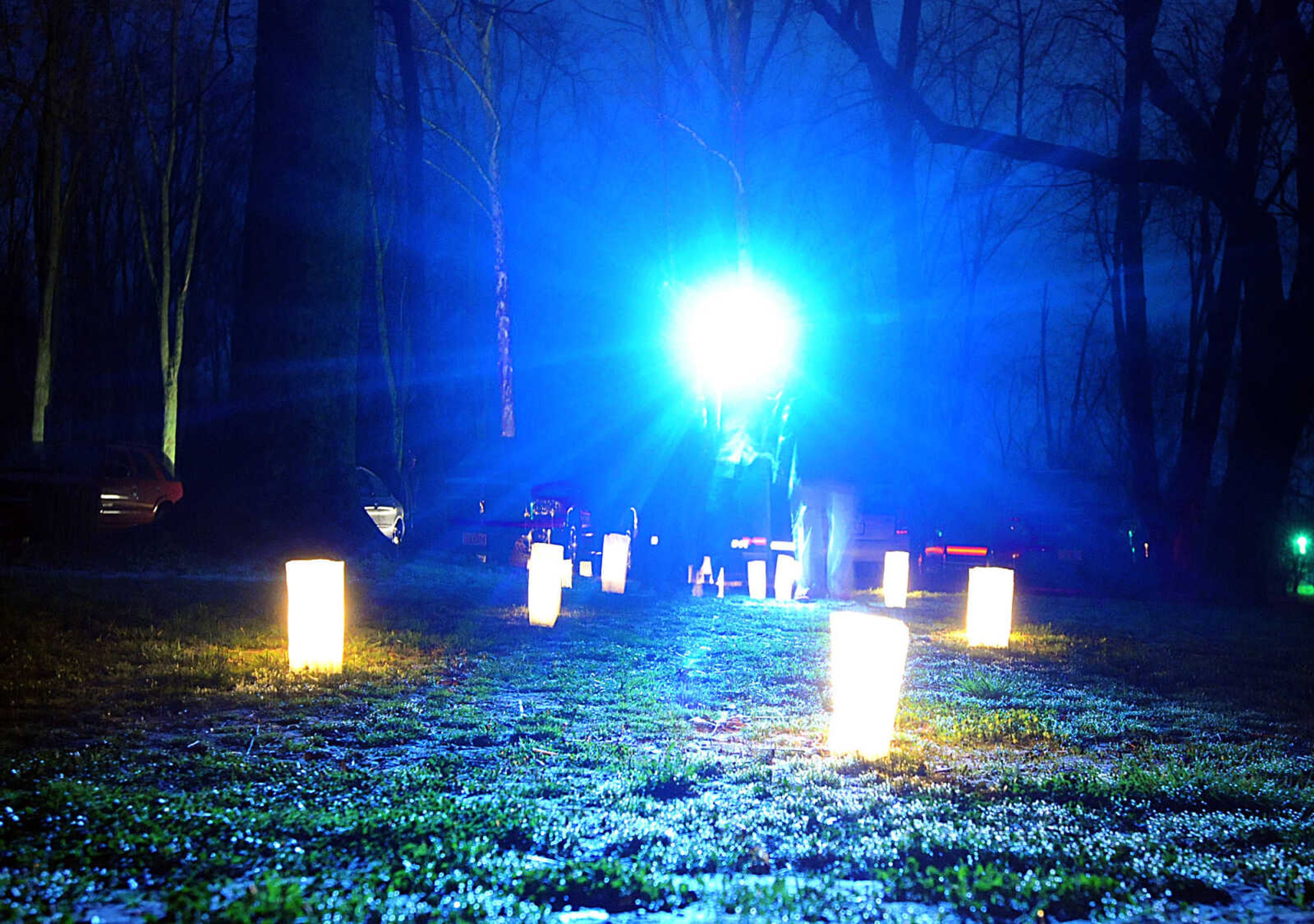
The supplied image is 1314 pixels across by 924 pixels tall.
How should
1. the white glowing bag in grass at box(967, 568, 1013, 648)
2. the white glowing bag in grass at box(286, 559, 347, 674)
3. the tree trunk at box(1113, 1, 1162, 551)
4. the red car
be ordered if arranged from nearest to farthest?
the white glowing bag in grass at box(286, 559, 347, 674)
the white glowing bag in grass at box(967, 568, 1013, 648)
the tree trunk at box(1113, 1, 1162, 551)
the red car

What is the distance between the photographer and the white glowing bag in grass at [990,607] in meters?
10.3

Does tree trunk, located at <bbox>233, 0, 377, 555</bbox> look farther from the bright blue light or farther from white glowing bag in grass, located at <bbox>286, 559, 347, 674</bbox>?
the bright blue light

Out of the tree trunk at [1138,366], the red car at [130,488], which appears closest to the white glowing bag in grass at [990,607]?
the tree trunk at [1138,366]

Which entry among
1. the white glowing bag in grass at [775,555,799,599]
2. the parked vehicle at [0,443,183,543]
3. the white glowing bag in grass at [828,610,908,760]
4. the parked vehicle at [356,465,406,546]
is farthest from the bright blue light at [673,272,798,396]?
the white glowing bag in grass at [828,610,908,760]

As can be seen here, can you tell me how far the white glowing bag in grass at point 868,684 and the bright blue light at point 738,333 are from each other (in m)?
15.5

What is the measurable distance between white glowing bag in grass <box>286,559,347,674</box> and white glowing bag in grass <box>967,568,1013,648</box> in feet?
19.3

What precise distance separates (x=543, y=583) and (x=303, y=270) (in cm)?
502

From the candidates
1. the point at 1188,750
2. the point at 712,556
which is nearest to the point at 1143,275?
the point at 712,556

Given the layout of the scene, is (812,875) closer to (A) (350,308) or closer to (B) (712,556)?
(A) (350,308)

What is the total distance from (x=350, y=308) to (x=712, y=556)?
714 centimetres

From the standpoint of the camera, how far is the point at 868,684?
524 cm

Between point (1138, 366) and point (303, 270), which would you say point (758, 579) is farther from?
point (1138, 366)

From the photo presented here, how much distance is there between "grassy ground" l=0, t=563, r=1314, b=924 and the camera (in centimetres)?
340

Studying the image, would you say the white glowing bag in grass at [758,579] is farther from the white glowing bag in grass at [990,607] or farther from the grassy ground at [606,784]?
the grassy ground at [606,784]
